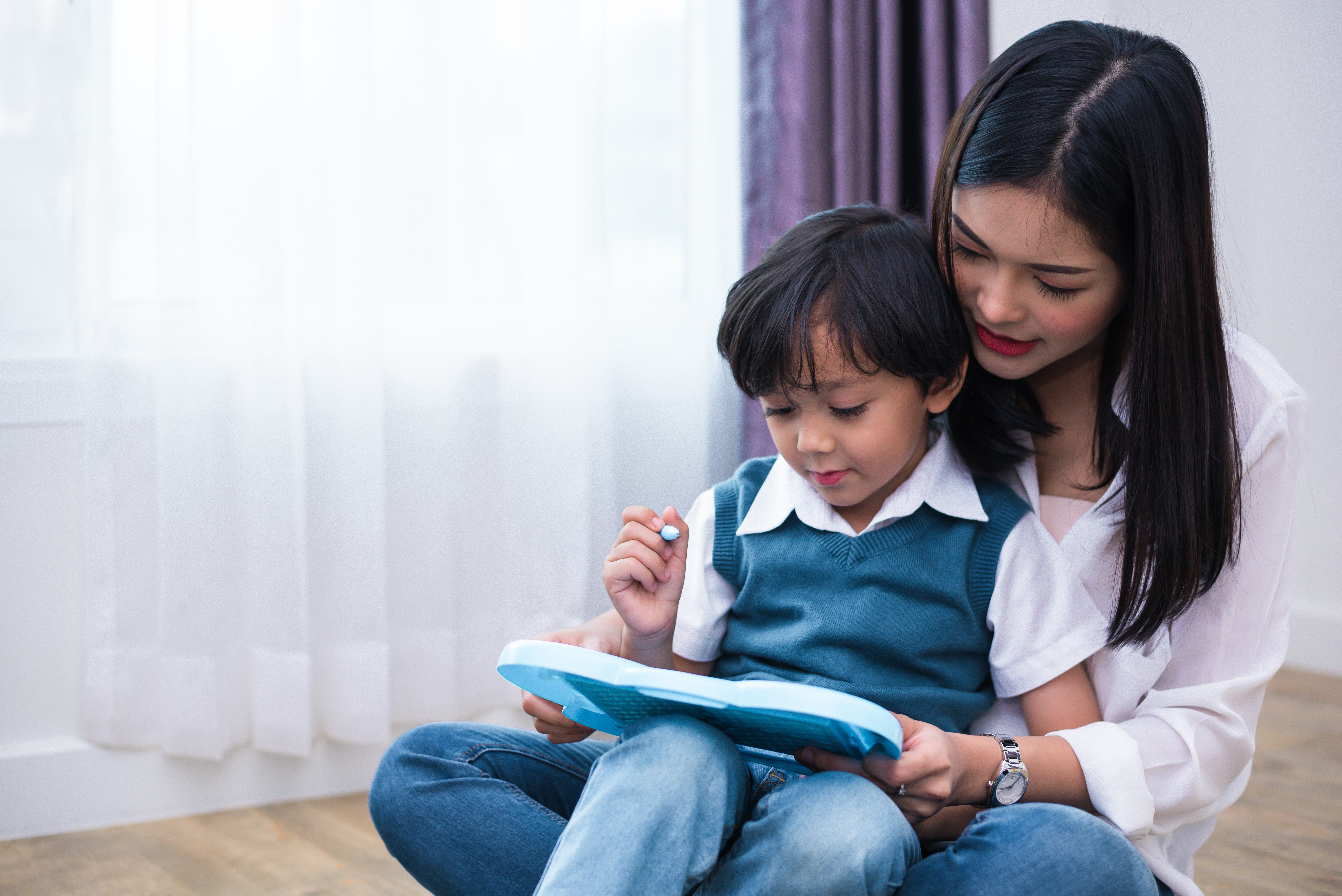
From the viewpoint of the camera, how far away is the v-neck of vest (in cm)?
96

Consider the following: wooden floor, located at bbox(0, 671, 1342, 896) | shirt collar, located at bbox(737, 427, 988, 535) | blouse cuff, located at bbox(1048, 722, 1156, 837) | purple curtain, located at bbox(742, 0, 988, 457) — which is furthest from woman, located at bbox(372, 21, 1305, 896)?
purple curtain, located at bbox(742, 0, 988, 457)

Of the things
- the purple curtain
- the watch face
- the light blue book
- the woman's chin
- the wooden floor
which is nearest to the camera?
the light blue book

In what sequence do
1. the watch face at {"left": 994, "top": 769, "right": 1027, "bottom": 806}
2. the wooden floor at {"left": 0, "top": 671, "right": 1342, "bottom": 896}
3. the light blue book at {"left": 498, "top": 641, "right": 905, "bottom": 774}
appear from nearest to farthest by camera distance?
the light blue book at {"left": 498, "top": 641, "right": 905, "bottom": 774} → the watch face at {"left": 994, "top": 769, "right": 1027, "bottom": 806} → the wooden floor at {"left": 0, "top": 671, "right": 1342, "bottom": 896}

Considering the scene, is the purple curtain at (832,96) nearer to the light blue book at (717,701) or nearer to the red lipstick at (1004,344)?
the red lipstick at (1004,344)

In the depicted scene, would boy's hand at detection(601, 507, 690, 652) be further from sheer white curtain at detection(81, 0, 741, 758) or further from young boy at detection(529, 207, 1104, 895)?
sheer white curtain at detection(81, 0, 741, 758)

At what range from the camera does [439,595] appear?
1733 mm

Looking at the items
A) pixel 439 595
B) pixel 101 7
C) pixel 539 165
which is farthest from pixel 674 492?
pixel 101 7

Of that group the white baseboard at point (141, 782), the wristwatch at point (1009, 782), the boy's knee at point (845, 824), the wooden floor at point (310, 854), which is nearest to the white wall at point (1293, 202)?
the wooden floor at point (310, 854)

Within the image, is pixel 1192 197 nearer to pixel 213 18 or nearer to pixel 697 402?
pixel 697 402

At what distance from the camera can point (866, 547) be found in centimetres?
97

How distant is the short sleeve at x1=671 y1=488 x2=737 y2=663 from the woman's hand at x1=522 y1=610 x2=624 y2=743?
68 millimetres

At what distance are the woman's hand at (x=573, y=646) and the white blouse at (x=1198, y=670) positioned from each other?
14.4 inches

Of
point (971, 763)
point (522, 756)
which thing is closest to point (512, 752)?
point (522, 756)

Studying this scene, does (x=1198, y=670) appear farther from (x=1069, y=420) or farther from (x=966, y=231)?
(x=966, y=231)
